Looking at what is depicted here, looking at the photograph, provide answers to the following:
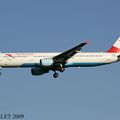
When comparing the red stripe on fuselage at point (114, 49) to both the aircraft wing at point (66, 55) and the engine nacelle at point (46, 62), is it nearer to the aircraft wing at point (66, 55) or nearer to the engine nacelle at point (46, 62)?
the aircraft wing at point (66, 55)

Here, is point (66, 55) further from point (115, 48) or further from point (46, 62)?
point (115, 48)

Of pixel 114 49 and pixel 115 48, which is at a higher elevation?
pixel 115 48

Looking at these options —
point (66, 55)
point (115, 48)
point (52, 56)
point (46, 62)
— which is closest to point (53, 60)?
point (46, 62)

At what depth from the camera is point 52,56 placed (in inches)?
2721

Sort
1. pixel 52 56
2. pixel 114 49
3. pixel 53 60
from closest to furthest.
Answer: pixel 53 60 → pixel 52 56 → pixel 114 49

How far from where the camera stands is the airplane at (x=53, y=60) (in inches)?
2576

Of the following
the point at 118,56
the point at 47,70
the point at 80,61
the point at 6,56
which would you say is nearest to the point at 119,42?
the point at 118,56

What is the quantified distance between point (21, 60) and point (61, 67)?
21.4ft

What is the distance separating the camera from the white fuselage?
66938mm

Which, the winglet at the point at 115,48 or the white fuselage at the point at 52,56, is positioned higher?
the winglet at the point at 115,48

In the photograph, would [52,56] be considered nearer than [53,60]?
No

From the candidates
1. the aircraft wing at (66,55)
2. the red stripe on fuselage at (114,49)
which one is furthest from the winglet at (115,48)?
the aircraft wing at (66,55)

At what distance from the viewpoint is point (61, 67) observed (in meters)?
66.9

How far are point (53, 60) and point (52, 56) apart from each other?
3.57 m
